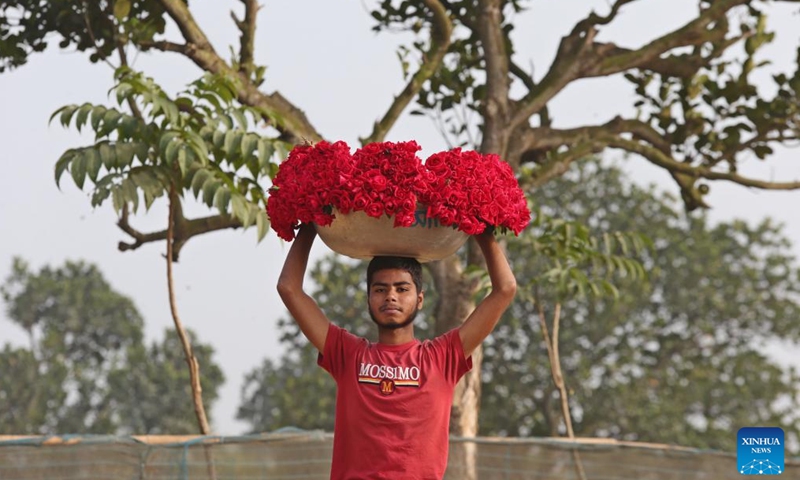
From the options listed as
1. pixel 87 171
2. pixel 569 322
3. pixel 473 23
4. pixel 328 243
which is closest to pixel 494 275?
pixel 328 243

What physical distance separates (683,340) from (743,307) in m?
1.34

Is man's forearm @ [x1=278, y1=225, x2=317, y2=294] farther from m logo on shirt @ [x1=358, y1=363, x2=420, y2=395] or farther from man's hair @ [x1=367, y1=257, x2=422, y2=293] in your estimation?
m logo on shirt @ [x1=358, y1=363, x2=420, y2=395]

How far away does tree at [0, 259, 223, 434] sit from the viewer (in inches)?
1238

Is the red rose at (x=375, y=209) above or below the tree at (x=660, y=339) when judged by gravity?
below

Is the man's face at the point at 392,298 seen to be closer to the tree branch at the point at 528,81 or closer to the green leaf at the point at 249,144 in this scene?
the green leaf at the point at 249,144

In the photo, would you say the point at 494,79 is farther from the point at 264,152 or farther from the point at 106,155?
the point at 106,155

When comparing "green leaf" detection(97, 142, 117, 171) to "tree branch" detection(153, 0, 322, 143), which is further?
"tree branch" detection(153, 0, 322, 143)

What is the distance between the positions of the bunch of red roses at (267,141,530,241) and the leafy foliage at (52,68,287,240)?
3.13 meters

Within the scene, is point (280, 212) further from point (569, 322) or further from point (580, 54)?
point (569, 322)

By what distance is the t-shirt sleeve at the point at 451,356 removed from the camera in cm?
380

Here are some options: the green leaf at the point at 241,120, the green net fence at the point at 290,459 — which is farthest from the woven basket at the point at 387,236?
the green net fence at the point at 290,459

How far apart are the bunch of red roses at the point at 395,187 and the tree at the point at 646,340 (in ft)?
64.4

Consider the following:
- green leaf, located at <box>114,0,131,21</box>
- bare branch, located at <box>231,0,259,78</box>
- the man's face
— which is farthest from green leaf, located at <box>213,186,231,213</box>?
the man's face

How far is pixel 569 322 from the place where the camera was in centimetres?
2486
